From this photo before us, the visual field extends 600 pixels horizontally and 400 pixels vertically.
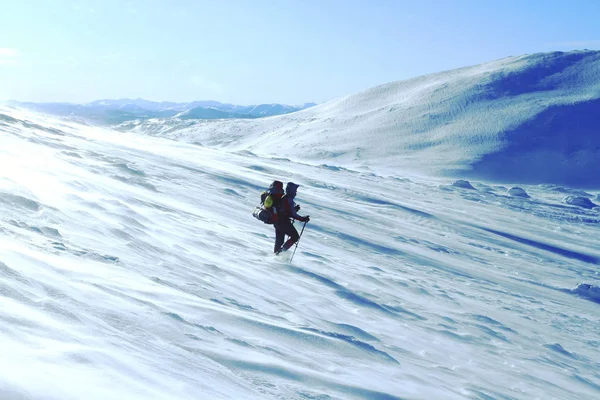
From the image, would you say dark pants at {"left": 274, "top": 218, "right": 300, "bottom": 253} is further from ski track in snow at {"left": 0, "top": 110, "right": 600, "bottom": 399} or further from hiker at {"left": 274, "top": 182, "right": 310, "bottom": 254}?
ski track in snow at {"left": 0, "top": 110, "right": 600, "bottom": 399}

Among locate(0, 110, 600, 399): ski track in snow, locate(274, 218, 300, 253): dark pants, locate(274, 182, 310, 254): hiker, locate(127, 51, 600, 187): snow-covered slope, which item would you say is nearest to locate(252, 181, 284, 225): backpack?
locate(274, 182, 310, 254): hiker

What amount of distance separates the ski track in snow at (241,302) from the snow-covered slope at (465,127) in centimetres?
3360

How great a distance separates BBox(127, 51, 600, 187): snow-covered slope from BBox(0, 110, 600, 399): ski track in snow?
3360 cm

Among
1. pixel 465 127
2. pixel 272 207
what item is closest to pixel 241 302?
pixel 272 207

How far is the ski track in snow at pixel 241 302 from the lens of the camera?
3.69 meters

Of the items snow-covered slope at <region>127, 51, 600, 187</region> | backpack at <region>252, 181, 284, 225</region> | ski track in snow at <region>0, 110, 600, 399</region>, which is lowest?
ski track in snow at <region>0, 110, 600, 399</region>

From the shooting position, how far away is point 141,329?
429cm

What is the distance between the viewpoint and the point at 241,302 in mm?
6391

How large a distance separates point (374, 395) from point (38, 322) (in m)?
2.54

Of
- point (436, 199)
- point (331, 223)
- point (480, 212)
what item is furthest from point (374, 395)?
point (436, 199)

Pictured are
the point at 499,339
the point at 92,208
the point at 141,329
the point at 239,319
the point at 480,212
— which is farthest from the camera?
the point at 480,212

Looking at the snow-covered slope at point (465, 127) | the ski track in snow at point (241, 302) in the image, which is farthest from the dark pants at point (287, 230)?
the snow-covered slope at point (465, 127)

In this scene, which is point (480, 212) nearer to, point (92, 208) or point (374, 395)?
point (92, 208)

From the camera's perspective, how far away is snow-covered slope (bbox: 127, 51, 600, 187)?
5081 centimetres
